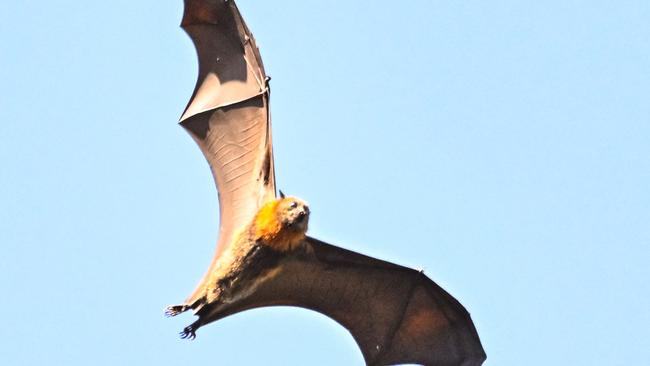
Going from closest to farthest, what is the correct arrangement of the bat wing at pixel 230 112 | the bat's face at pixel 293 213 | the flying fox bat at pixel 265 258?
the bat's face at pixel 293 213
the flying fox bat at pixel 265 258
the bat wing at pixel 230 112

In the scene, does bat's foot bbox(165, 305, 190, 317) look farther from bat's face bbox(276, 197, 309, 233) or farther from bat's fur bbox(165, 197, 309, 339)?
bat's face bbox(276, 197, 309, 233)

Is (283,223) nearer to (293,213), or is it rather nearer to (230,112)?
(293,213)

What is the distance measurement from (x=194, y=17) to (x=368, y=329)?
450 centimetres

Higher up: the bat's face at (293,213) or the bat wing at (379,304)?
the bat's face at (293,213)

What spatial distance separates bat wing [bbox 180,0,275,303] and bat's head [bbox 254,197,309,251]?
27.3 inches

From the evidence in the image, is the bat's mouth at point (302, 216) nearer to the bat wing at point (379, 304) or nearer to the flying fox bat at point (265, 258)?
the flying fox bat at point (265, 258)

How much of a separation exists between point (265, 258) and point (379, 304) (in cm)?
196

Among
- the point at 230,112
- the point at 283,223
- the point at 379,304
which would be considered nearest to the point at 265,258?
the point at 283,223

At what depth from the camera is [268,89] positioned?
14969 millimetres

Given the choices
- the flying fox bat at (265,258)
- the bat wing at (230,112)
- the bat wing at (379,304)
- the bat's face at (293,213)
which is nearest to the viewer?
the bat's face at (293,213)

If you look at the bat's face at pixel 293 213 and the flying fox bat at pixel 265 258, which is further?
the flying fox bat at pixel 265 258

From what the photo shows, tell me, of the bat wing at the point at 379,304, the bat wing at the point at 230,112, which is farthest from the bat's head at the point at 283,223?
the bat wing at the point at 230,112

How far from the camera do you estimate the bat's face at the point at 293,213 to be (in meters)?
13.6

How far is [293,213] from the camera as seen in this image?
44.7ft
